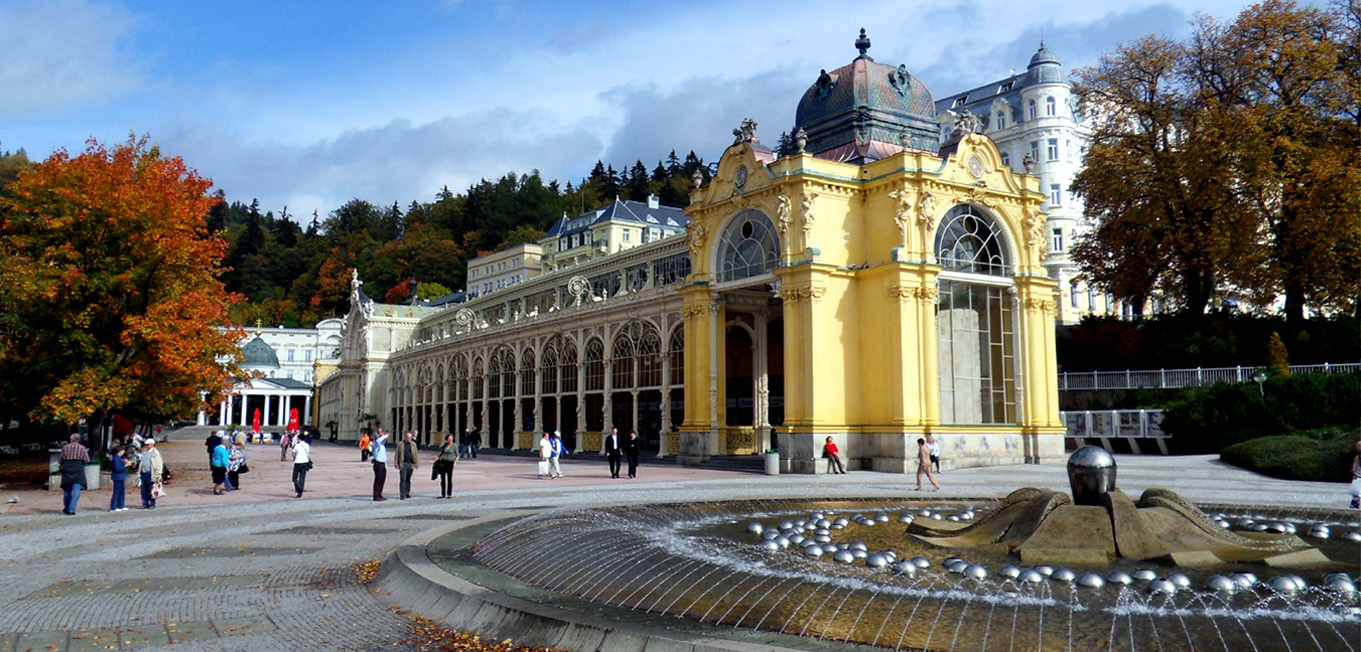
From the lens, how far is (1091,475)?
11.5 m

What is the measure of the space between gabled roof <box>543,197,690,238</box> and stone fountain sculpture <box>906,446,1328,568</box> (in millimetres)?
79506

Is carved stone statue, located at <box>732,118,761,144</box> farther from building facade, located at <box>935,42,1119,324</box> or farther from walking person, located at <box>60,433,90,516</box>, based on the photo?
building facade, located at <box>935,42,1119,324</box>

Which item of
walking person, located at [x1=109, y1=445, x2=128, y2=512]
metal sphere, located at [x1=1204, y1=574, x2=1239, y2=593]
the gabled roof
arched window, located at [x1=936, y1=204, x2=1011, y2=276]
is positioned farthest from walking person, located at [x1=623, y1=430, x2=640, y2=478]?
the gabled roof

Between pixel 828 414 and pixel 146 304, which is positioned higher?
pixel 146 304

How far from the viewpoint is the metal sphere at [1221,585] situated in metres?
9.17

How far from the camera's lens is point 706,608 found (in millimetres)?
8594

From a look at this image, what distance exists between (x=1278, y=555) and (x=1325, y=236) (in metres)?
30.2

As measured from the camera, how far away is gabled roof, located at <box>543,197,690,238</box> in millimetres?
92562

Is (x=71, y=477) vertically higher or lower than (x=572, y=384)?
lower

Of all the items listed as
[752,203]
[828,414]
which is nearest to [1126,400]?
[828,414]

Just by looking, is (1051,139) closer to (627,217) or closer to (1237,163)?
(627,217)

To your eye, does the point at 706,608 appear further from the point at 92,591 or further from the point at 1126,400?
the point at 1126,400

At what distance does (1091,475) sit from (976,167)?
84.5 ft

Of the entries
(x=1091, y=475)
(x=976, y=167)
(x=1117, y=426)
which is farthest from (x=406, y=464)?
(x=1117, y=426)
